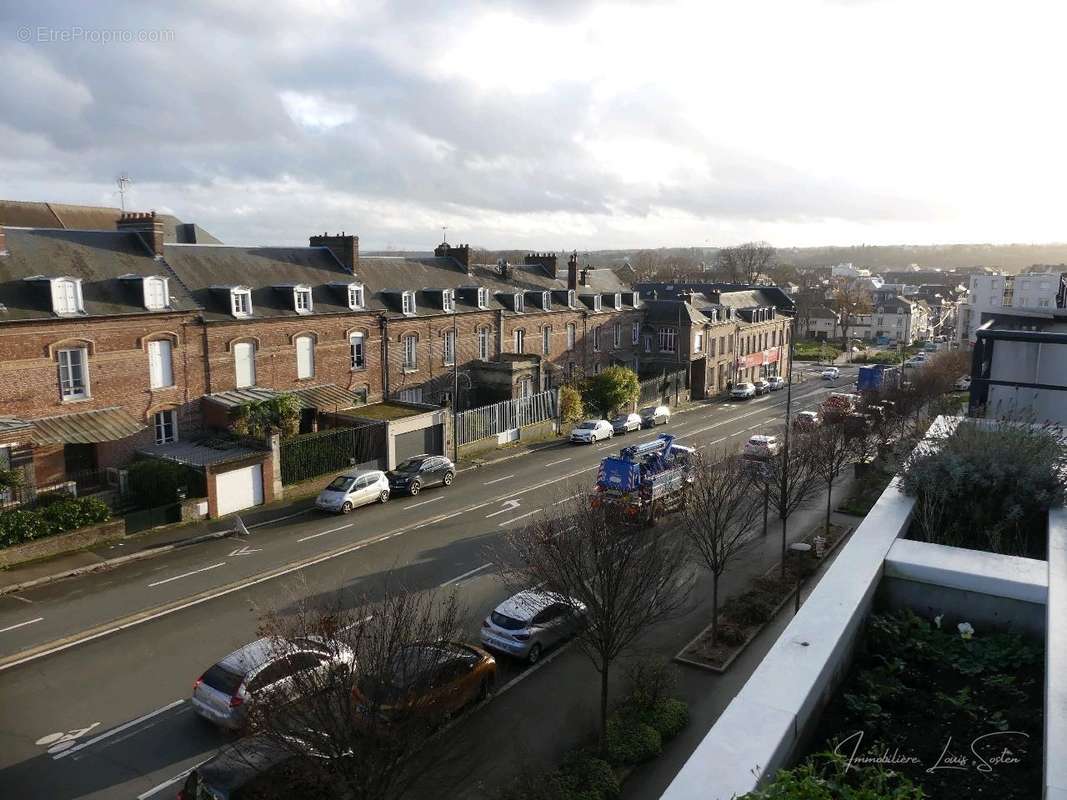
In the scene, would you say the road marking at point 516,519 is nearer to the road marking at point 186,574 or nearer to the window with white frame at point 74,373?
the road marking at point 186,574

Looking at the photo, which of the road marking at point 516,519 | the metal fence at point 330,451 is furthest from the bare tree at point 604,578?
the metal fence at point 330,451

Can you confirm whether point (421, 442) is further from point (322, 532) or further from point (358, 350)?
point (322, 532)

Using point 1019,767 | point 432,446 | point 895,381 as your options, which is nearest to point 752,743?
point 1019,767

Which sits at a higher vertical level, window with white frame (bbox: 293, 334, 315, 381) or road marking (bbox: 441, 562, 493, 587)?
window with white frame (bbox: 293, 334, 315, 381)

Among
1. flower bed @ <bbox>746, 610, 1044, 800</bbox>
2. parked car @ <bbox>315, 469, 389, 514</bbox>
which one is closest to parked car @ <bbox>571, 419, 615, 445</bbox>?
parked car @ <bbox>315, 469, 389, 514</bbox>

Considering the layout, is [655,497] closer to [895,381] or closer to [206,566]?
[206,566]

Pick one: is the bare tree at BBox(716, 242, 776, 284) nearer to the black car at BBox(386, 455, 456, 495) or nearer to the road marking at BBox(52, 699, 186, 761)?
the black car at BBox(386, 455, 456, 495)

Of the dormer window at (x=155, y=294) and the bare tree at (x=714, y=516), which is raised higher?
the dormer window at (x=155, y=294)

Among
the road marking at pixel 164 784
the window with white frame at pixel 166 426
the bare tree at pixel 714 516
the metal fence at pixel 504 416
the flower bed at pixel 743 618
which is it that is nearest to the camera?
the road marking at pixel 164 784
